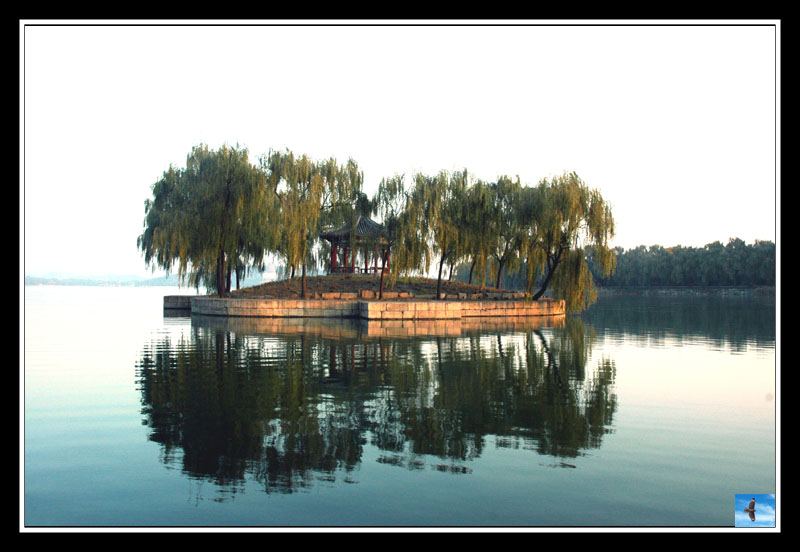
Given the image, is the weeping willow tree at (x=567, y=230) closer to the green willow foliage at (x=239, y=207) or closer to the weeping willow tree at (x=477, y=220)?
the weeping willow tree at (x=477, y=220)

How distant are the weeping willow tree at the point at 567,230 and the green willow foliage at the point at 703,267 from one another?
170 ft

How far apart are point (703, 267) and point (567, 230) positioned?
59166 mm

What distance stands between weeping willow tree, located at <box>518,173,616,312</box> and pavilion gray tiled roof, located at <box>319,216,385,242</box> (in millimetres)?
7526

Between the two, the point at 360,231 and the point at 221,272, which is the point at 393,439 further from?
the point at 360,231

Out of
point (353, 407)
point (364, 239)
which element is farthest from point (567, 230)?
point (353, 407)

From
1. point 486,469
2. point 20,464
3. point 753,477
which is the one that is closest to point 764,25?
point 753,477

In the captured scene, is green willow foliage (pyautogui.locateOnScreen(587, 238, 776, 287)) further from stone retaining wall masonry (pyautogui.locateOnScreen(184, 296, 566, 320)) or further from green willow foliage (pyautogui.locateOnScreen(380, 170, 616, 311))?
stone retaining wall masonry (pyautogui.locateOnScreen(184, 296, 566, 320))

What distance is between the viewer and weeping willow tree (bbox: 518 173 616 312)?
31.7 m

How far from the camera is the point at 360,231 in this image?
3459cm

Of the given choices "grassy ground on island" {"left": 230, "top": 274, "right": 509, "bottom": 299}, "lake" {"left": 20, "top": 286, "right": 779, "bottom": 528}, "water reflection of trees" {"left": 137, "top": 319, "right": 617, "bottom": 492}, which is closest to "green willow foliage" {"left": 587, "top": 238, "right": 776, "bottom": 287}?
"grassy ground on island" {"left": 230, "top": 274, "right": 509, "bottom": 299}

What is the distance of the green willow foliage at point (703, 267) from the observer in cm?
7944

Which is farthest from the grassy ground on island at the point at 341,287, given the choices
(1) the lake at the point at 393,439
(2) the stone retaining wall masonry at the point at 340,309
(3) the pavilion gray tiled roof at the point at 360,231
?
(1) the lake at the point at 393,439

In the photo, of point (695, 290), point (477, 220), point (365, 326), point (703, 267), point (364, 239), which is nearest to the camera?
point (365, 326)

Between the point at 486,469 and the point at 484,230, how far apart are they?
27.2 m
